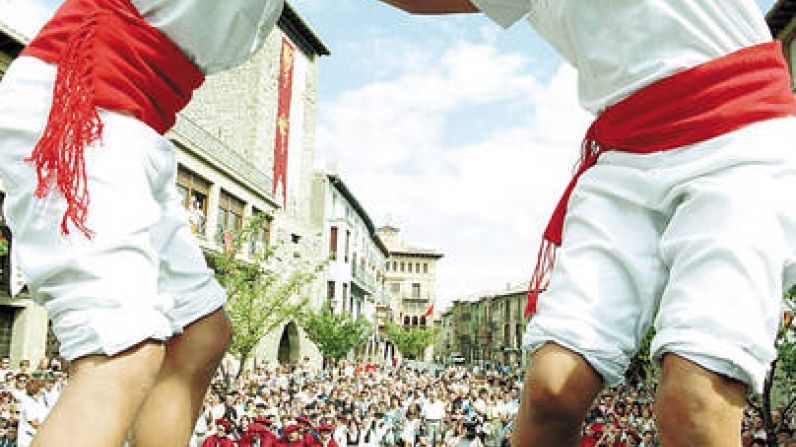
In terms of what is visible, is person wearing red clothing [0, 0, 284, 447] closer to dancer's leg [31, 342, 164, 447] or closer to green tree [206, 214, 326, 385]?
dancer's leg [31, 342, 164, 447]

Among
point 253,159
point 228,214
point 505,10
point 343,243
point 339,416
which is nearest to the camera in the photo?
point 505,10

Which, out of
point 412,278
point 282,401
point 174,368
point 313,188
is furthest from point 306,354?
point 412,278

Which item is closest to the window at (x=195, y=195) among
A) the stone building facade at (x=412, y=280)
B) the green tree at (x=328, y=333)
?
the green tree at (x=328, y=333)

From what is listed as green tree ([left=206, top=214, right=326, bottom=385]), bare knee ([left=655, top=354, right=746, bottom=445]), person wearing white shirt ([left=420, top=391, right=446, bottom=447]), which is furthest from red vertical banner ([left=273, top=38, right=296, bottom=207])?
bare knee ([left=655, top=354, right=746, bottom=445])

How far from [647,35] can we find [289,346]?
52.0m

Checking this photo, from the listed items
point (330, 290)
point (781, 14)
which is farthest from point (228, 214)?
point (330, 290)

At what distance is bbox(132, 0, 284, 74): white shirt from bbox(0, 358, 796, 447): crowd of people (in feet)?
20.8

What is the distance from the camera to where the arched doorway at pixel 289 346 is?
2055 inches

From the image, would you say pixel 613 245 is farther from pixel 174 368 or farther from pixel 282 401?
pixel 282 401

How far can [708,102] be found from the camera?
192 cm

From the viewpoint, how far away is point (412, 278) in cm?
13575

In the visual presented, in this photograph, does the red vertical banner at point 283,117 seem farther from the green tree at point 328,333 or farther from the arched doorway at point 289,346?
the arched doorway at point 289,346

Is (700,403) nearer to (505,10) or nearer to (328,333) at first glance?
(505,10)

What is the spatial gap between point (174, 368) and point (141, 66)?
32.7 inches
